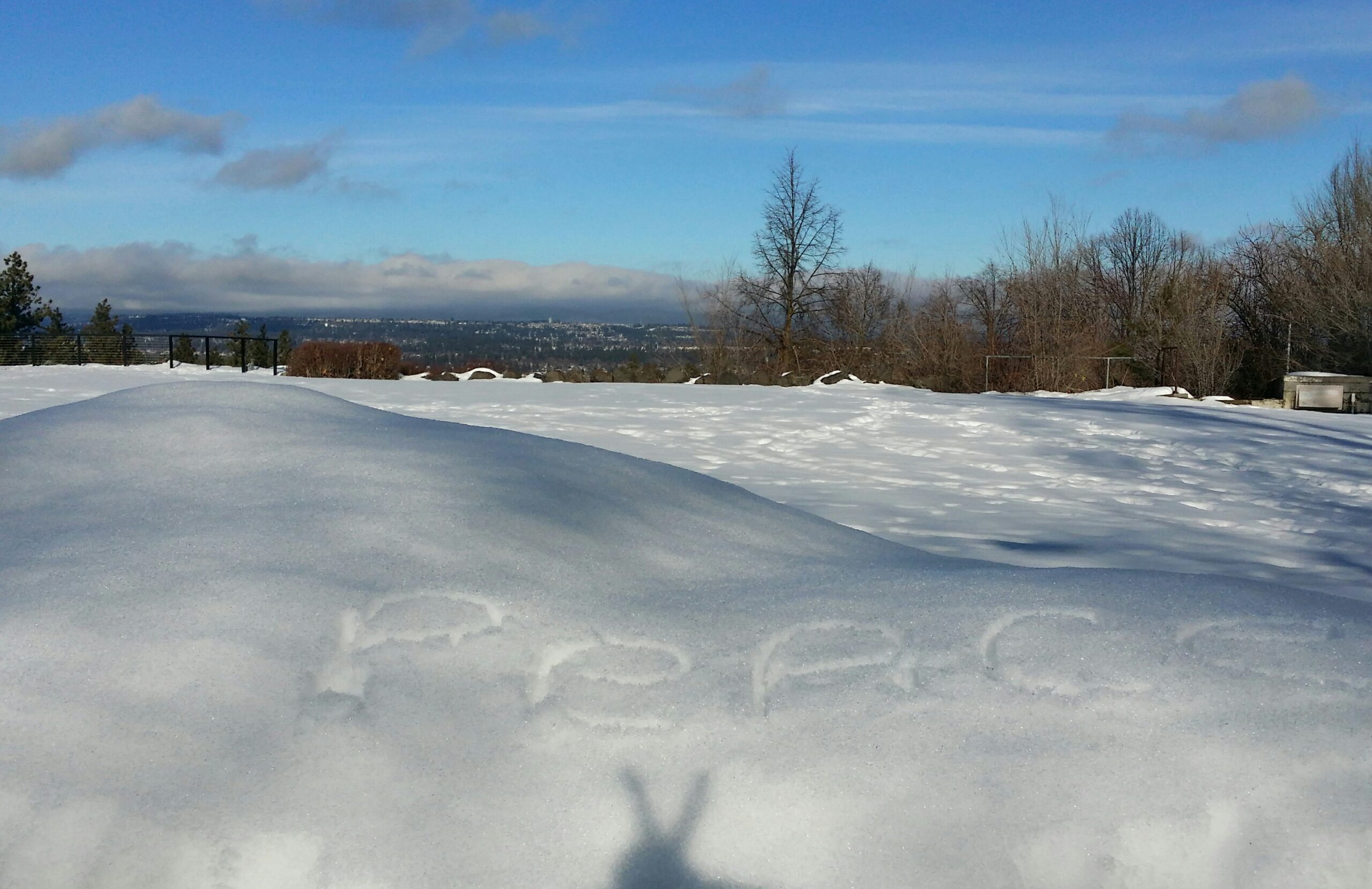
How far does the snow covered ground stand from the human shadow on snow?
7.98ft

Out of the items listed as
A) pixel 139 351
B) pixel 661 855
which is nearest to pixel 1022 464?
pixel 661 855

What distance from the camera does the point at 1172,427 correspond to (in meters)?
7.01

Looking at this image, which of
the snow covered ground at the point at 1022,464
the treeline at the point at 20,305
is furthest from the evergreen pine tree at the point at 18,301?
the snow covered ground at the point at 1022,464

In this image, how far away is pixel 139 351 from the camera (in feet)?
66.1

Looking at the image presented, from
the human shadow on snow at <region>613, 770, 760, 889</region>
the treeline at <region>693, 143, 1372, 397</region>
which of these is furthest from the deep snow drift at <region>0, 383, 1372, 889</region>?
the treeline at <region>693, 143, 1372, 397</region>

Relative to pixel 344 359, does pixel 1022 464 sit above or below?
below

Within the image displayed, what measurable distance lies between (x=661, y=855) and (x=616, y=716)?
0.80ft

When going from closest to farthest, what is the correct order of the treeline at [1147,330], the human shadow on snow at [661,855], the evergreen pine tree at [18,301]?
the human shadow on snow at [661,855] → the treeline at [1147,330] → the evergreen pine tree at [18,301]

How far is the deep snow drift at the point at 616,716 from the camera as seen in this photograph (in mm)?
1491

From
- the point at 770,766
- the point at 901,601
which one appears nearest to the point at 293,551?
the point at 770,766

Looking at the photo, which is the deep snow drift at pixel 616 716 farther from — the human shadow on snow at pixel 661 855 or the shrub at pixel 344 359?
the shrub at pixel 344 359

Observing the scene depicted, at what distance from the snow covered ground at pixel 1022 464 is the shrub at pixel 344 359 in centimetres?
942

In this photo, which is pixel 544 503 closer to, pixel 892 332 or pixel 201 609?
pixel 201 609

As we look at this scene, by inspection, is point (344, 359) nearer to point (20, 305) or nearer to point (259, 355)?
point (259, 355)
